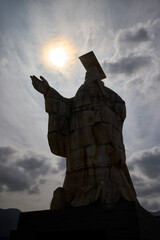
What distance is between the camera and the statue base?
5473 mm

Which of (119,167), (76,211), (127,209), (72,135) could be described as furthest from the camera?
(72,135)

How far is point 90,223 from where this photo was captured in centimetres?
582

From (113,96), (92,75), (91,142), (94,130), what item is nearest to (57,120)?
(94,130)

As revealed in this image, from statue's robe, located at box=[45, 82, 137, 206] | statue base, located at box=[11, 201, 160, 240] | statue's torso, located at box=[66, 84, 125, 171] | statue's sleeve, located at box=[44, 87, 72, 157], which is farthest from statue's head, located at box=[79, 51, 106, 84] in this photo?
statue base, located at box=[11, 201, 160, 240]

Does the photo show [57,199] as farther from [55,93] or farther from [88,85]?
[88,85]

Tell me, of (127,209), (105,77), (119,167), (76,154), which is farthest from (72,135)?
(105,77)

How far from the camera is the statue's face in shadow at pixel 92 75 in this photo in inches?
385

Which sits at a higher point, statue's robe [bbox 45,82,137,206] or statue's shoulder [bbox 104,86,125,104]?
statue's shoulder [bbox 104,86,125,104]

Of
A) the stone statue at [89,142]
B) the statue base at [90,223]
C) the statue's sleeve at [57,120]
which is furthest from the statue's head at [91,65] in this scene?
the statue base at [90,223]

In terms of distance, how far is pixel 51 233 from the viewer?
20.1 ft

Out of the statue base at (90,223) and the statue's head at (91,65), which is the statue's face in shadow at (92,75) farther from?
the statue base at (90,223)

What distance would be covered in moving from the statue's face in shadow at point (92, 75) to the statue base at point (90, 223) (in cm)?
561

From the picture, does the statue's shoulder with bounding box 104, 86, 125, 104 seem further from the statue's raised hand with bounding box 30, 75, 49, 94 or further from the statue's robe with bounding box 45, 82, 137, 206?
the statue's raised hand with bounding box 30, 75, 49, 94

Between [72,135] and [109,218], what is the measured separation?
362cm
